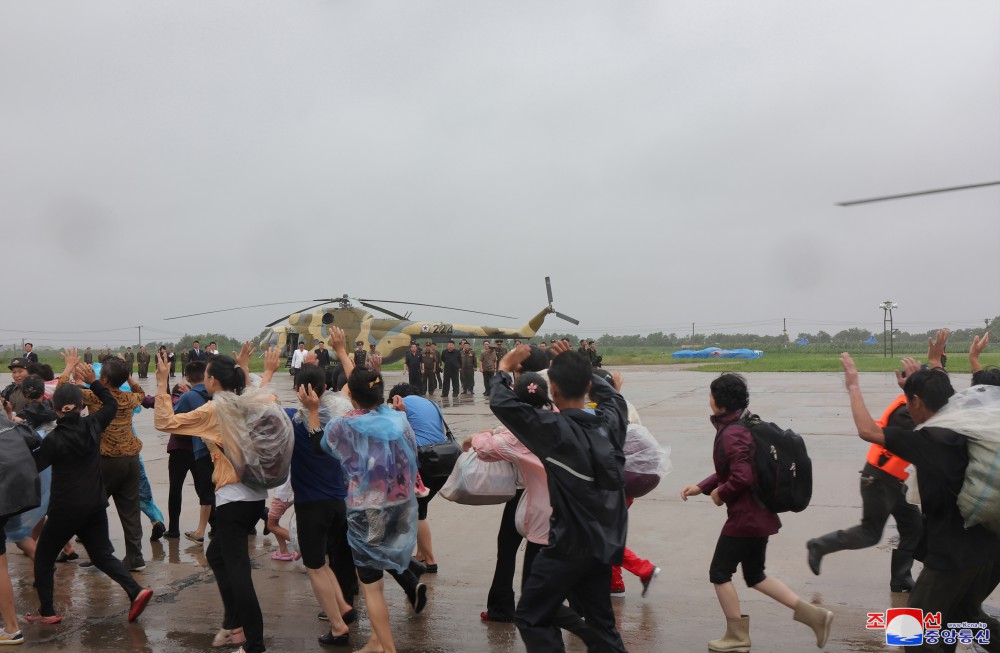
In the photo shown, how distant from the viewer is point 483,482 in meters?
4.59

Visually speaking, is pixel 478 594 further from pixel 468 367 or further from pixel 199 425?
pixel 468 367

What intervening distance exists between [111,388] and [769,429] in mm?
4683

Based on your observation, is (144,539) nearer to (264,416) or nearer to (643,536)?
(264,416)

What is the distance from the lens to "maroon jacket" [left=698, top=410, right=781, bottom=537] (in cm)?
418

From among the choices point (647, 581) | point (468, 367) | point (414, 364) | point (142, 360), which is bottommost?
→ point (647, 581)

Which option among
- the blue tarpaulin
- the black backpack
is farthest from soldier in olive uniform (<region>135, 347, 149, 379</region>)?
the blue tarpaulin

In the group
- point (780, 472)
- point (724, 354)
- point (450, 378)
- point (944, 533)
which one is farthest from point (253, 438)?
point (724, 354)

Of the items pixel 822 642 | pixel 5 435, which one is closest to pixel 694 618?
pixel 822 642

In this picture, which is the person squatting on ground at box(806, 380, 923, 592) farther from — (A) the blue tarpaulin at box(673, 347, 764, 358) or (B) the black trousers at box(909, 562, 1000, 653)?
(A) the blue tarpaulin at box(673, 347, 764, 358)

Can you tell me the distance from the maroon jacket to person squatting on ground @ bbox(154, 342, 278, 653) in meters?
2.54

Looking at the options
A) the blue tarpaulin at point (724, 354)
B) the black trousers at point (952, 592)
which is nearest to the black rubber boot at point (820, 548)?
the black trousers at point (952, 592)

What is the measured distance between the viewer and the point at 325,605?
4406 mm

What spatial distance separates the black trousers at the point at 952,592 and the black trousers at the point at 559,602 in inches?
51.6

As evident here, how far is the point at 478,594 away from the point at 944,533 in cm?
297
